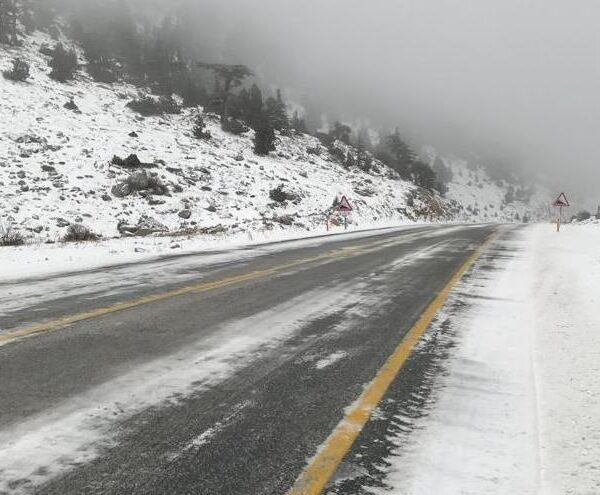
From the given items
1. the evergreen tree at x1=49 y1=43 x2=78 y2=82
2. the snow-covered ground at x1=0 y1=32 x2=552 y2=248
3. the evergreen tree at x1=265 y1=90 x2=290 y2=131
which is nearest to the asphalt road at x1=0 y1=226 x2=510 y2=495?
the snow-covered ground at x1=0 y1=32 x2=552 y2=248

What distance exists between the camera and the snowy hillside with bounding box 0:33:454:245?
834 inches

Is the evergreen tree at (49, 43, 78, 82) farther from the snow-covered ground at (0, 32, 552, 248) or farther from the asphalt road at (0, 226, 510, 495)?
the asphalt road at (0, 226, 510, 495)

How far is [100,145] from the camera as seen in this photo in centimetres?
2689

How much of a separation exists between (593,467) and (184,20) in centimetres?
8382

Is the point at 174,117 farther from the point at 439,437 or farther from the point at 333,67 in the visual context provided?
the point at 333,67

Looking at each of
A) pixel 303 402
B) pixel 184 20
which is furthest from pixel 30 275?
pixel 184 20

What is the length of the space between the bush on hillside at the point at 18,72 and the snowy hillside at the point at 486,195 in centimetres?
8576

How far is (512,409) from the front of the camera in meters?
3.35

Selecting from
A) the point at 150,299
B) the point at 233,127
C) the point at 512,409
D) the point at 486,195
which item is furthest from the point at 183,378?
the point at 486,195

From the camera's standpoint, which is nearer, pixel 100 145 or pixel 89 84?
pixel 100 145

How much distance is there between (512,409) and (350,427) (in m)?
1.15

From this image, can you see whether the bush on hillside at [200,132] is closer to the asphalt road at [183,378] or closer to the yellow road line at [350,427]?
the asphalt road at [183,378]

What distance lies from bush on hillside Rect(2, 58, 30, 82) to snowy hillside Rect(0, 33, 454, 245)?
0.55 meters

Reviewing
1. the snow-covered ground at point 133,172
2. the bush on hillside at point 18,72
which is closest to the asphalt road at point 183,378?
the snow-covered ground at point 133,172
